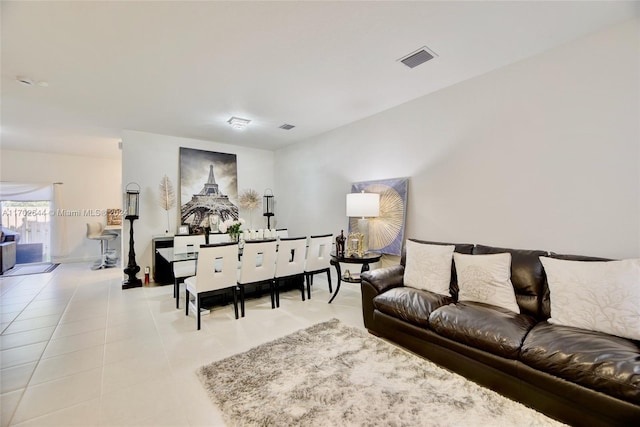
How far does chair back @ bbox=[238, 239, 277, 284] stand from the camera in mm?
3416

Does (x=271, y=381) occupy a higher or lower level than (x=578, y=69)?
lower

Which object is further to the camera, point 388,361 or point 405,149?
point 405,149

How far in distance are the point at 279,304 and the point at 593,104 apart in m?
3.98

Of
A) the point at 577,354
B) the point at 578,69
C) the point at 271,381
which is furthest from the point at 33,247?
the point at 578,69

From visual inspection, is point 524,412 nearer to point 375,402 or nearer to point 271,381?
point 375,402

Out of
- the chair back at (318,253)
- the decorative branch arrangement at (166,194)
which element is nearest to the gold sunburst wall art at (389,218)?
the chair back at (318,253)

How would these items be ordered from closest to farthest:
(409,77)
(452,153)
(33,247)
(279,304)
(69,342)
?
(69,342) < (409,77) < (452,153) < (279,304) < (33,247)

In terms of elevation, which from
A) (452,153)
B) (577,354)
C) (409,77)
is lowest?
(577,354)

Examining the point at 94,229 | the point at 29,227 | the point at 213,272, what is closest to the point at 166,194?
the point at 213,272

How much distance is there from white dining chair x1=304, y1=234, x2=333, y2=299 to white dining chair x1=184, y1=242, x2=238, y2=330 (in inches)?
44.6

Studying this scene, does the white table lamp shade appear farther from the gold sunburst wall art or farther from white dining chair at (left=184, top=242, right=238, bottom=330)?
white dining chair at (left=184, top=242, right=238, bottom=330)

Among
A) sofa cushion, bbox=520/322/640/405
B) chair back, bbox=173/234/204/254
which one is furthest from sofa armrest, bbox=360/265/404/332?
chair back, bbox=173/234/204/254

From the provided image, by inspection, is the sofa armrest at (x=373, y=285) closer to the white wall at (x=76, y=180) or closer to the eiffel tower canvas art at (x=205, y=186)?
the eiffel tower canvas art at (x=205, y=186)

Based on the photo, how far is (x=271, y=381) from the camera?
6.77 ft
